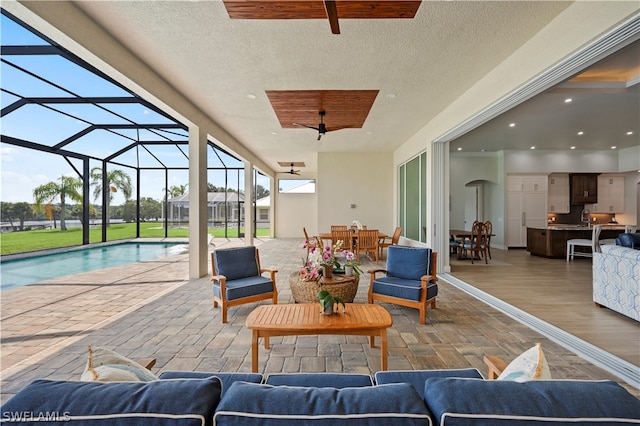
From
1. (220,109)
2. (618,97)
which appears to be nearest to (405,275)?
(220,109)

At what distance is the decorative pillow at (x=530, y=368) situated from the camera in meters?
1.14

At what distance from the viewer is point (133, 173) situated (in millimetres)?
12320

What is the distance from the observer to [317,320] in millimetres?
2484

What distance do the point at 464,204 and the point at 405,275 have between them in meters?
7.98

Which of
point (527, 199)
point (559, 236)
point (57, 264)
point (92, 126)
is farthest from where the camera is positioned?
point (527, 199)

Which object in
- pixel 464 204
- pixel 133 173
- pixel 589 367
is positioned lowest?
pixel 589 367

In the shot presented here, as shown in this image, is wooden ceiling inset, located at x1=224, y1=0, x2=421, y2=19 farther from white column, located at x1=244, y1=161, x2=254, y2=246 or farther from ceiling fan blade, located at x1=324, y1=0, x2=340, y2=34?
white column, located at x1=244, y1=161, x2=254, y2=246

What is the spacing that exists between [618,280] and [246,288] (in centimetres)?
479

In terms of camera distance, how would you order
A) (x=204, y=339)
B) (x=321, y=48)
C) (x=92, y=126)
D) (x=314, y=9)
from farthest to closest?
(x=92, y=126)
(x=321, y=48)
(x=204, y=339)
(x=314, y=9)

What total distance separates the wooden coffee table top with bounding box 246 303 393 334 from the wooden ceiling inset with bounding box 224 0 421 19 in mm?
2818

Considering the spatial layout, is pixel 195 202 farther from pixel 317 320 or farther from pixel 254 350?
pixel 317 320

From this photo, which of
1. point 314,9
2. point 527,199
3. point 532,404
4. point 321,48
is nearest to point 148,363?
point 532,404

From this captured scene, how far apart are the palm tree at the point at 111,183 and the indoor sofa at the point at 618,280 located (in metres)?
14.1

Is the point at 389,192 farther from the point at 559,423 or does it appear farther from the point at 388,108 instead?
the point at 559,423
